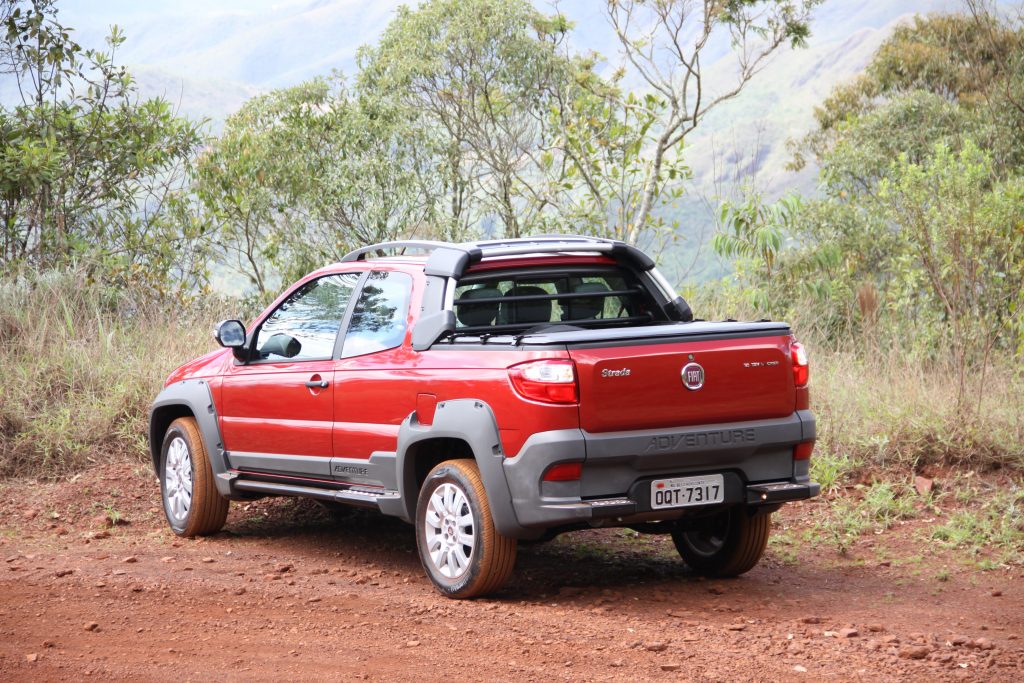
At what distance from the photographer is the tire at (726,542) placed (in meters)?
6.76

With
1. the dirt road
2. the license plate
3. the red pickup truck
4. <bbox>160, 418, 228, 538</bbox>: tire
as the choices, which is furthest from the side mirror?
the license plate

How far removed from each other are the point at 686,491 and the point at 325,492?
222cm

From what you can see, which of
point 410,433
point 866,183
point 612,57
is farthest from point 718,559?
point 866,183

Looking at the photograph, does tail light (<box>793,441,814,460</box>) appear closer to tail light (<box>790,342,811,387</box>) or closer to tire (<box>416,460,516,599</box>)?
tail light (<box>790,342,811,387</box>)

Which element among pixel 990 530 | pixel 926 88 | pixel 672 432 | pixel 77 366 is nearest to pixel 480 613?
pixel 672 432

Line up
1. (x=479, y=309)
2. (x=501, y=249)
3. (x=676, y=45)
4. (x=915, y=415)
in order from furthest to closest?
(x=676, y=45) < (x=915, y=415) < (x=479, y=309) < (x=501, y=249)

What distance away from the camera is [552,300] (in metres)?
7.02

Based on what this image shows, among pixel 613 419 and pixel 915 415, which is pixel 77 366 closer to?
pixel 613 419

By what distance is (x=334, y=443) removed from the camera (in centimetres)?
701

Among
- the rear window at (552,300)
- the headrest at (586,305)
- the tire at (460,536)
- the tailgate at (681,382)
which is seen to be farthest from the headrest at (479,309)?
the tailgate at (681,382)

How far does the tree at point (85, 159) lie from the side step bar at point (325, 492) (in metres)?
7.06

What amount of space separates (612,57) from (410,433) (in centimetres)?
1363

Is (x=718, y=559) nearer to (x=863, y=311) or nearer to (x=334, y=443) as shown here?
(x=334, y=443)

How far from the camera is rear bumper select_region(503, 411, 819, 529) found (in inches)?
224
